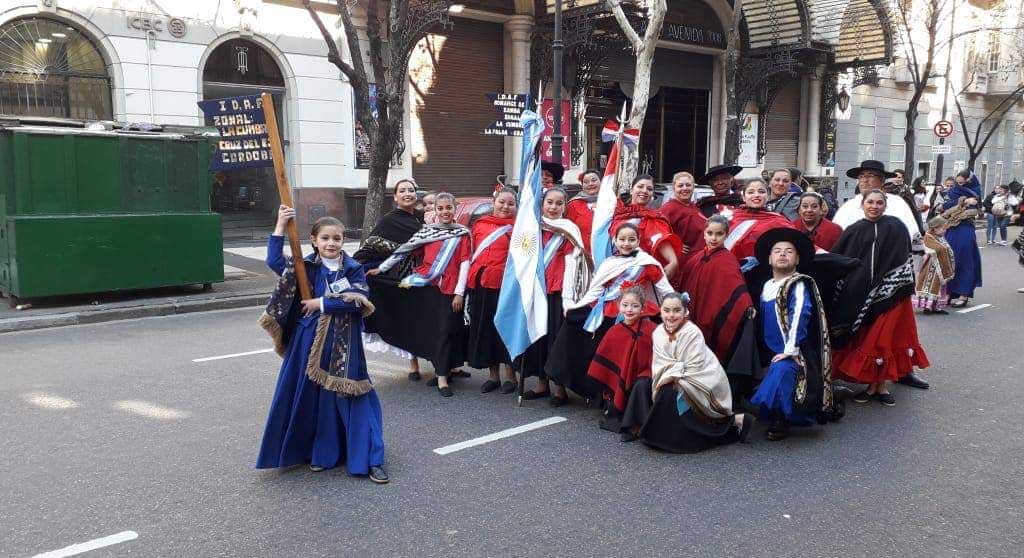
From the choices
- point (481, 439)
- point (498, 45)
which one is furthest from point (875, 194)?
point (498, 45)

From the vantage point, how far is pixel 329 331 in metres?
4.70

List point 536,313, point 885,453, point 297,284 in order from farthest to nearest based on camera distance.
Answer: point 536,313 < point 885,453 < point 297,284

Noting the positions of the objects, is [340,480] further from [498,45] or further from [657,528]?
[498,45]

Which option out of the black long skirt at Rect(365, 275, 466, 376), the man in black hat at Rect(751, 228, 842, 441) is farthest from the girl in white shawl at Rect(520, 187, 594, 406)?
the man in black hat at Rect(751, 228, 842, 441)

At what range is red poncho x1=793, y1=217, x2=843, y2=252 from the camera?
6.60 m

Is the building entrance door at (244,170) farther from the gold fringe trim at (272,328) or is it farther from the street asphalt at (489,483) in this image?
the gold fringe trim at (272,328)

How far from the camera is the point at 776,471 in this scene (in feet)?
16.1

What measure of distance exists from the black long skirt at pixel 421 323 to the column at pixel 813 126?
26203mm

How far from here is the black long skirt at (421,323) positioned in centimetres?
661

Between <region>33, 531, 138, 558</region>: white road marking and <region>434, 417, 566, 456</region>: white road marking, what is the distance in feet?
6.17

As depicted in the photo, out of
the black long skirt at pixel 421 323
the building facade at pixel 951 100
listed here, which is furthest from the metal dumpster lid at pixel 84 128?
the building facade at pixel 951 100

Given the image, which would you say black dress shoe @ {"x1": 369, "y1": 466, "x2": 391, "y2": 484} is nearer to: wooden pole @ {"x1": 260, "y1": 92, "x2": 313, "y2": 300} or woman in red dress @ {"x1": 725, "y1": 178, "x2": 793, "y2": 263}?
wooden pole @ {"x1": 260, "y1": 92, "x2": 313, "y2": 300}

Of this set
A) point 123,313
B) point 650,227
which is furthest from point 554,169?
point 123,313

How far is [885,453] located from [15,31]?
15379 millimetres
